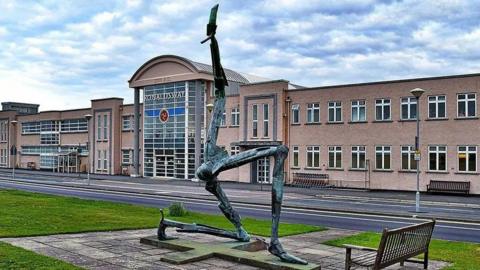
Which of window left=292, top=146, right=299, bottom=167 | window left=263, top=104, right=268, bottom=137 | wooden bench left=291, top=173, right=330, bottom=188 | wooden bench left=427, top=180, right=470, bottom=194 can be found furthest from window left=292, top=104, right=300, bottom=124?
wooden bench left=427, top=180, right=470, bottom=194

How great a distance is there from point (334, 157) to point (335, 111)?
3729mm

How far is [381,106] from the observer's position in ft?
124

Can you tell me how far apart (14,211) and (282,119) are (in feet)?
92.4

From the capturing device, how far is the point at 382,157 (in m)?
37.5

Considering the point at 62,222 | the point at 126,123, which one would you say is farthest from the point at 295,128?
the point at 62,222

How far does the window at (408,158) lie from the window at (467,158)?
313cm

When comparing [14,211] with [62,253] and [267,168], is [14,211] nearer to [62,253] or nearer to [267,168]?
[62,253]

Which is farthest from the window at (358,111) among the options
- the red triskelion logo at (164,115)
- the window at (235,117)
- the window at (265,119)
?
the red triskelion logo at (164,115)

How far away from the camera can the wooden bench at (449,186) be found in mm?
33562

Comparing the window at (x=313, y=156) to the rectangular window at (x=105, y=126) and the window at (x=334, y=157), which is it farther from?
the rectangular window at (x=105, y=126)

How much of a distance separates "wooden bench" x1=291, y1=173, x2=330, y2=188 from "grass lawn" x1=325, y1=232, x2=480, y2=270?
82.2ft

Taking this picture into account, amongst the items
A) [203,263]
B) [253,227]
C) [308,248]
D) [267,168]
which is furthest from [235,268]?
[267,168]

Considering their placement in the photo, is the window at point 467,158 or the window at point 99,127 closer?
the window at point 467,158

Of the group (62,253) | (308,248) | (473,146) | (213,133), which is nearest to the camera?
(62,253)
